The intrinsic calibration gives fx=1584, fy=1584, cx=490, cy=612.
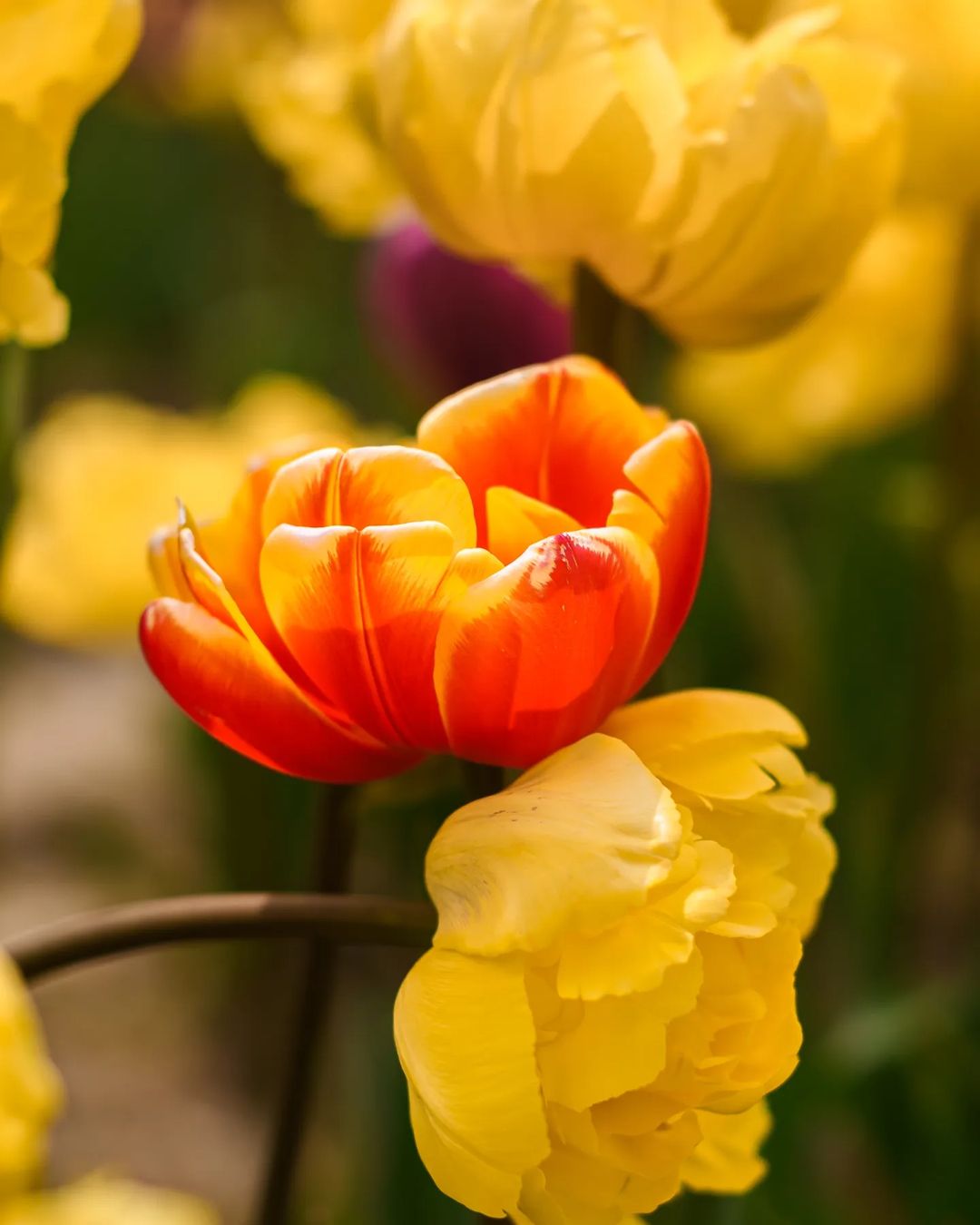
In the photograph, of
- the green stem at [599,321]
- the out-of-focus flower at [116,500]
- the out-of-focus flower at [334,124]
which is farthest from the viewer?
the out-of-focus flower at [116,500]

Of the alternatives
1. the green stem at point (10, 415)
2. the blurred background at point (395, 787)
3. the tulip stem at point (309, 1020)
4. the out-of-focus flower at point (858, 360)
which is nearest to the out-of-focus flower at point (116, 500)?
the blurred background at point (395, 787)

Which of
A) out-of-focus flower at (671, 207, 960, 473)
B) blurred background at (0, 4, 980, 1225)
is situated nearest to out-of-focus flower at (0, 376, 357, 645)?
blurred background at (0, 4, 980, 1225)

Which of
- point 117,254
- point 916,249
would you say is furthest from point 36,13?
point 117,254

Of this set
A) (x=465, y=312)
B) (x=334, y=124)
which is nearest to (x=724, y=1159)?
(x=334, y=124)

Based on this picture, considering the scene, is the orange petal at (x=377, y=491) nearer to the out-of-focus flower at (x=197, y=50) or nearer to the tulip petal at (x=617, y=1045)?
the tulip petal at (x=617, y=1045)

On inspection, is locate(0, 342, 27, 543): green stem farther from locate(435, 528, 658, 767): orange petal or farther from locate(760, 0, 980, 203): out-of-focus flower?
locate(760, 0, 980, 203): out-of-focus flower

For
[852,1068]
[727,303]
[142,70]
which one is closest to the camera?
[727,303]

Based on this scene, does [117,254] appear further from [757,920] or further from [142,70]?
[757,920]

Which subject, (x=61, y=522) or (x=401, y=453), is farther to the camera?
(x=61, y=522)
